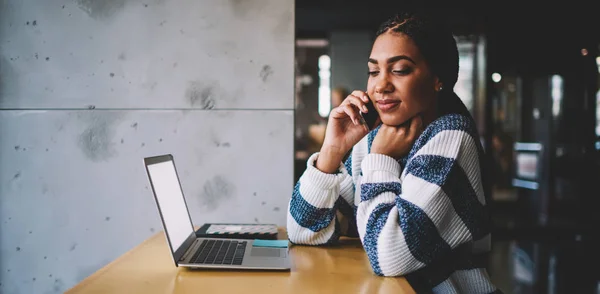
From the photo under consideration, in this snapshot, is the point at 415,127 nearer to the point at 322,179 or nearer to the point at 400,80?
the point at 400,80

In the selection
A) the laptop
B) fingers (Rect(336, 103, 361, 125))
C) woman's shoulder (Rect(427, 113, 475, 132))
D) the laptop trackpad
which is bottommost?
the laptop trackpad

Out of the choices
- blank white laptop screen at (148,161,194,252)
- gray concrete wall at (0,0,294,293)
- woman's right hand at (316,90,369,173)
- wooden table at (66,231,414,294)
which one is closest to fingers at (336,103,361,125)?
woman's right hand at (316,90,369,173)

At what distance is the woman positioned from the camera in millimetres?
1181

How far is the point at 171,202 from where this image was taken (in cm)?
141

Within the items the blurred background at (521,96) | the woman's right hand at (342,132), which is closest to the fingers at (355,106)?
the woman's right hand at (342,132)

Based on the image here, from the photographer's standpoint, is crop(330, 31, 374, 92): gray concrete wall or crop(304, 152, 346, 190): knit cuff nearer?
crop(304, 152, 346, 190): knit cuff

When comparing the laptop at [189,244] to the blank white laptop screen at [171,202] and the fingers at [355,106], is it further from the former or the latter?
the fingers at [355,106]

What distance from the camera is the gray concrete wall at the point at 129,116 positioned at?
229cm

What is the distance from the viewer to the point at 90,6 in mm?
2279

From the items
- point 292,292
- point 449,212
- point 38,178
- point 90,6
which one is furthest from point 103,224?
point 449,212

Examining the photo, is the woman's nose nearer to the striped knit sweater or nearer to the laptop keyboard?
the striped knit sweater

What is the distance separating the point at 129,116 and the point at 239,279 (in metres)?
1.37

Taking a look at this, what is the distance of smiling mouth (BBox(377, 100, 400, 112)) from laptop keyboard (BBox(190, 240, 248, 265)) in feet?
1.72

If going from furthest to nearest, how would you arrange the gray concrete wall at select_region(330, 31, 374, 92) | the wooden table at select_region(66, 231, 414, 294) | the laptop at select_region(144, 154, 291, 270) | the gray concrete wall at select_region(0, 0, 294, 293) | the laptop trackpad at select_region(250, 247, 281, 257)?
1. the gray concrete wall at select_region(330, 31, 374, 92)
2. the gray concrete wall at select_region(0, 0, 294, 293)
3. the laptop trackpad at select_region(250, 247, 281, 257)
4. the laptop at select_region(144, 154, 291, 270)
5. the wooden table at select_region(66, 231, 414, 294)
